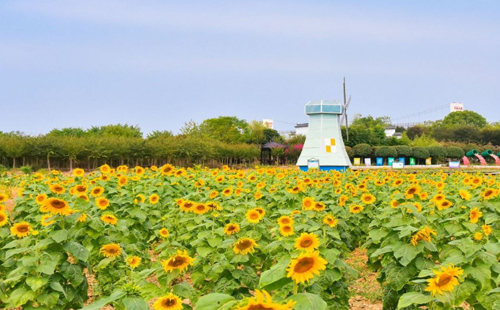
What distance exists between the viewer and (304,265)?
218 cm

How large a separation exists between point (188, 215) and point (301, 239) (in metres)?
3.20

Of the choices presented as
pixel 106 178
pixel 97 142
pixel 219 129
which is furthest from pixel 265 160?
pixel 106 178

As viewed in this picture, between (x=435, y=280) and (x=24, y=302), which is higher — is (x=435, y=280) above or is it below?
above

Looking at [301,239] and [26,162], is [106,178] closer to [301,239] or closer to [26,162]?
[301,239]

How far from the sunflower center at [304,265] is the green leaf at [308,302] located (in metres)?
0.16

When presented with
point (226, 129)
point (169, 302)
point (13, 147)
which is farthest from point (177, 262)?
point (226, 129)

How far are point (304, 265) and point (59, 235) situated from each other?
2.40 meters

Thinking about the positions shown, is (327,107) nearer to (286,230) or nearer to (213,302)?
(286,230)

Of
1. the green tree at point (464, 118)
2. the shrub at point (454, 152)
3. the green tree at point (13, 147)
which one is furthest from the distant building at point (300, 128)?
the green tree at point (13, 147)

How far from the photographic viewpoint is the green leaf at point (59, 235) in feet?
12.8

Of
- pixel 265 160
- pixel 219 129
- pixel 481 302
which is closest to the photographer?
pixel 481 302

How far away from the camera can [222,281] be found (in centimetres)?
367

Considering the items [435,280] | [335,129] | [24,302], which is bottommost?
[24,302]

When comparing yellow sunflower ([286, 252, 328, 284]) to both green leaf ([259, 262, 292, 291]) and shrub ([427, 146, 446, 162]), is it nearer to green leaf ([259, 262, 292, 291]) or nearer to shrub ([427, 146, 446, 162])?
green leaf ([259, 262, 292, 291])
